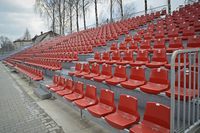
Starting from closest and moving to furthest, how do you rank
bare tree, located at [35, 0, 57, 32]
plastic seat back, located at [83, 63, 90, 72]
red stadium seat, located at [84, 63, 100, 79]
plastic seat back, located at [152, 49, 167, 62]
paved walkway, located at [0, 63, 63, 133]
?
1. paved walkway, located at [0, 63, 63, 133]
2. plastic seat back, located at [152, 49, 167, 62]
3. red stadium seat, located at [84, 63, 100, 79]
4. plastic seat back, located at [83, 63, 90, 72]
5. bare tree, located at [35, 0, 57, 32]

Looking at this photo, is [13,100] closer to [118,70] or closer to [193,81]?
[118,70]

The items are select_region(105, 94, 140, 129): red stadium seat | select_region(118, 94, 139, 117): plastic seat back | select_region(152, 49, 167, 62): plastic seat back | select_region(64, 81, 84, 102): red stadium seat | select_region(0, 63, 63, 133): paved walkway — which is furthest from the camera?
select_region(152, 49, 167, 62): plastic seat back

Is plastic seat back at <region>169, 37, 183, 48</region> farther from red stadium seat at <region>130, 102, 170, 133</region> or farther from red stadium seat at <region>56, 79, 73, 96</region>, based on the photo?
red stadium seat at <region>130, 102, 170, 133</region>

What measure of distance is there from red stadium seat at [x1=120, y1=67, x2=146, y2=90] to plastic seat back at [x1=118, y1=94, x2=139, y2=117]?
0.69 m

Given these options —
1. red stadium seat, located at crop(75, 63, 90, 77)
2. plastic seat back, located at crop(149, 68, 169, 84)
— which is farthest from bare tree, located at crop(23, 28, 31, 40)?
plastic seat back, located at crop(149, 68, 169, 84)

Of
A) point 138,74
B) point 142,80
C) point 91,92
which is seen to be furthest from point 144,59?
point 91,92

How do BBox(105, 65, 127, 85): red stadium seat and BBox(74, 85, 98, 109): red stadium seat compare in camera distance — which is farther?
BBox(105, 65, 127, 85): red stadium seat

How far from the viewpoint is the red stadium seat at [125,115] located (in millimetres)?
3212

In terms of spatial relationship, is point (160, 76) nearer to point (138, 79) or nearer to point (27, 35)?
point (138, 79)

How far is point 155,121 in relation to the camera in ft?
9.83

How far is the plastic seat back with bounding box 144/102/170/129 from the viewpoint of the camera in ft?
9.14

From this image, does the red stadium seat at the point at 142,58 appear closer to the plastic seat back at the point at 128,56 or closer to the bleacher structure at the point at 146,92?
the bleacher structure at the point at 146,92

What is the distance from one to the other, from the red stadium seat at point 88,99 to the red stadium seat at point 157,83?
1107 millimetres

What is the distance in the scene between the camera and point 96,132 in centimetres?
408
